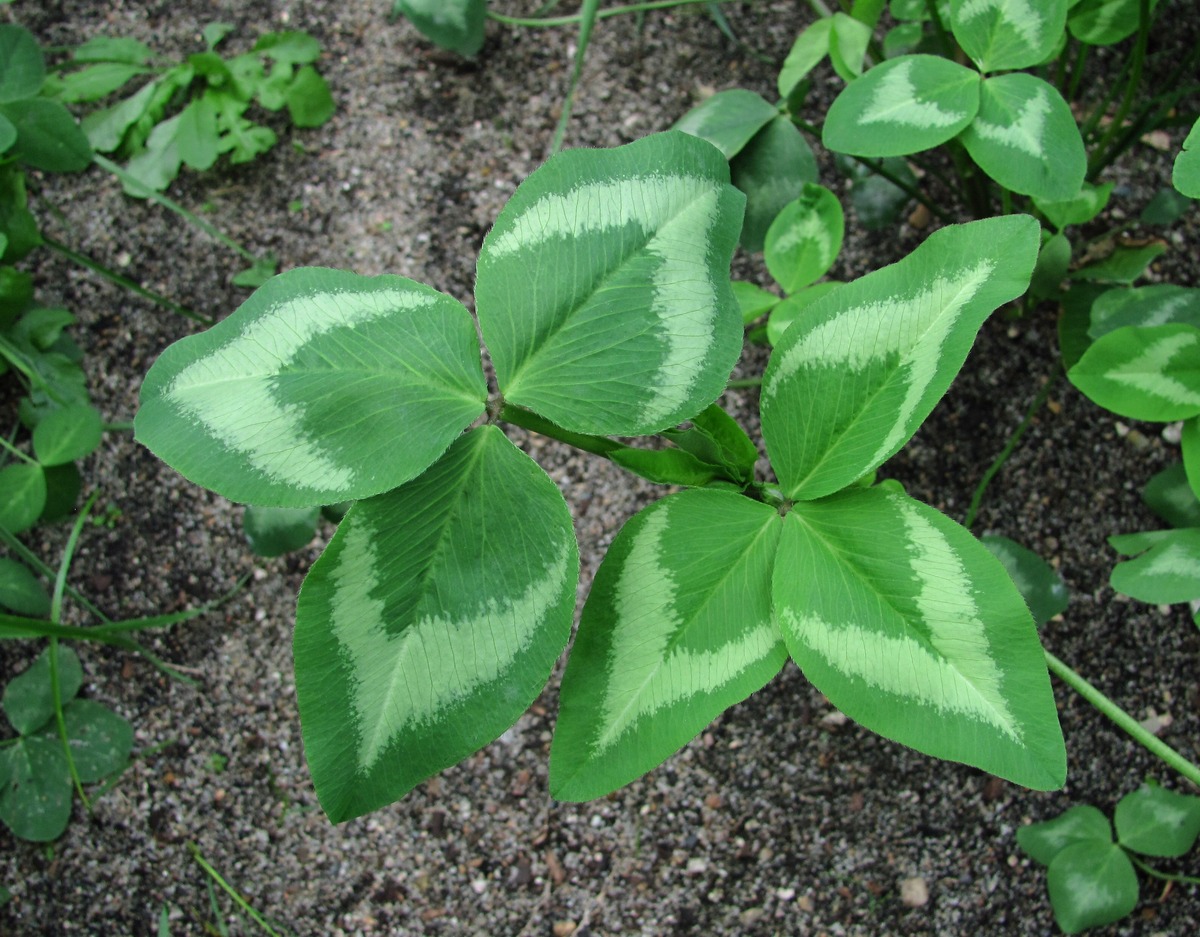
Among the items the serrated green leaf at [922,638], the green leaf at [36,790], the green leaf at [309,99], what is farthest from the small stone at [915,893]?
the green leaf at [309,99]

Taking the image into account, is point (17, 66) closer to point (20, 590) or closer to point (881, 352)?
point (20, 590)

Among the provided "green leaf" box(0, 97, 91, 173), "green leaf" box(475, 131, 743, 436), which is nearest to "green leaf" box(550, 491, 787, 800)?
"green leaf" box(475, 131, 743, 436)

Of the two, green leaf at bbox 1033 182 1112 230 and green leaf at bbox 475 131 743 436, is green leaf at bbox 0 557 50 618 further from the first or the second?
green leaf at bbox 1033 182 1112 230

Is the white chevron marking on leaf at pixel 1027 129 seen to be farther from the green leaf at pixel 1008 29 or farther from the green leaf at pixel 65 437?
the green leaf at pixel 65 437

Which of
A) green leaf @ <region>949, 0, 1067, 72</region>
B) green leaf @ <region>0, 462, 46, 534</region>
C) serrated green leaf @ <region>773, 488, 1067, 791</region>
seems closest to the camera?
serrated green leaf @ <region>773, 488, 1067, 791</region>

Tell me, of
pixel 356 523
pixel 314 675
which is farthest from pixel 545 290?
pixel 314 675

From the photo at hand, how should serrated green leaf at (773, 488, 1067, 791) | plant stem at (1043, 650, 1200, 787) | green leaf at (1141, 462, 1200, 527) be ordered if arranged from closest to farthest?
serrated green leaf at (773, 488, 1067, 791) < plant stem at (1043, 650, 1200, 787) < green leaf at (1141, 462, 1200, 527)

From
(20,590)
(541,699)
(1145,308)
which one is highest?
(1145,308)

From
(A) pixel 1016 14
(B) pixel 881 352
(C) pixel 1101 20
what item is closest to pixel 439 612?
(B) pixel 881 352
